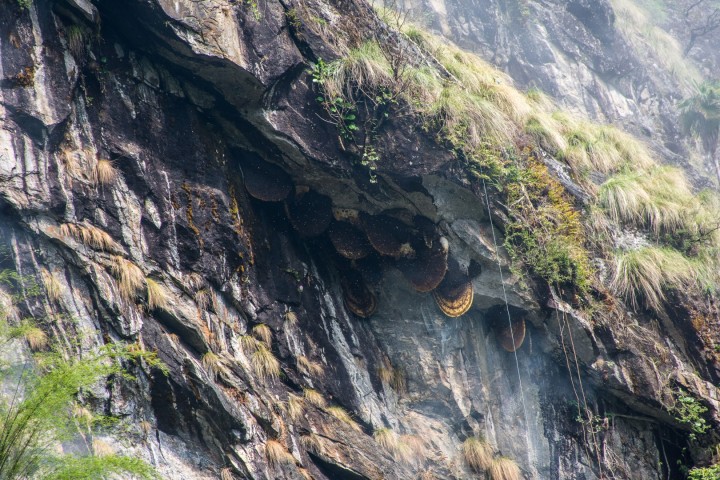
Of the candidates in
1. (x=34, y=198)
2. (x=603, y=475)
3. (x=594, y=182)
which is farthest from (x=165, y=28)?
(x=603, y=475)

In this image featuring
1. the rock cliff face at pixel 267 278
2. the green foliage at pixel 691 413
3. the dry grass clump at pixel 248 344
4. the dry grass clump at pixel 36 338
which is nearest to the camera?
the dry grass clump at pixel 36 338

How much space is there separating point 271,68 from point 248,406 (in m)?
3.66

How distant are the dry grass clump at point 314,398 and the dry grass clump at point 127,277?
2.28 meters

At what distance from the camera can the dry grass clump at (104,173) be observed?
18.4 feet

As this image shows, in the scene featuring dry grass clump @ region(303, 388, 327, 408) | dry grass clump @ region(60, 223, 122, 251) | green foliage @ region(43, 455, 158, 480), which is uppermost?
dry grass clump @ region(60, 223, 122, 251)

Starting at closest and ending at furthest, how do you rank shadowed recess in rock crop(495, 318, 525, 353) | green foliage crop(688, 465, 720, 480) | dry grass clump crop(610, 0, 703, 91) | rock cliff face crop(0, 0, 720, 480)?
rock cliff face crop(0, 0, 720, 480), green foliage crop(688, 465, 720, 480), shadowed recess in rock crop(495, 318, 525, 353), dry grass clump crop(610, 0, 703, 91)

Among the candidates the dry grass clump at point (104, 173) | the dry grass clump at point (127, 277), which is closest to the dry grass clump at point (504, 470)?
the dry grass clump at point (127, 277)

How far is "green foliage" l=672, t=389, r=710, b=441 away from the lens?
22.9 feet

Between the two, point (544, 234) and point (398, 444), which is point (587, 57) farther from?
point (398, 444)

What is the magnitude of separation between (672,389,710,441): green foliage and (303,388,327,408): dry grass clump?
4437 mm

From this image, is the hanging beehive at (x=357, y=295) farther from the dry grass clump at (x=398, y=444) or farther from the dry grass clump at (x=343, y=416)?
the dry grass clump at (x=398, y=444)

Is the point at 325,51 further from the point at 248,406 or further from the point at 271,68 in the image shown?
the point at 248,406

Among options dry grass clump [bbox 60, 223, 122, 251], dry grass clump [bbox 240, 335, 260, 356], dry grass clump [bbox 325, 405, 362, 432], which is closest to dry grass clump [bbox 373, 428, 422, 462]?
dry grass clump [bbox 325, 405, 362, 432]

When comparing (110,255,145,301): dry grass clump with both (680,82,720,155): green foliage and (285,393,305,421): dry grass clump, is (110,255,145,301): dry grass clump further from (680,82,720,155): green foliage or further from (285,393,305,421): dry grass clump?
(680,82,720,155): green foliage
